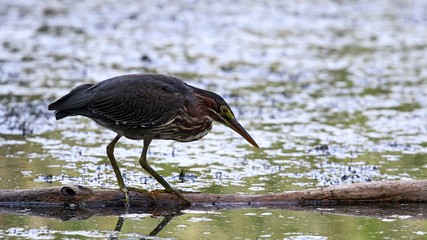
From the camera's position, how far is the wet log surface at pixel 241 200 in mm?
8547

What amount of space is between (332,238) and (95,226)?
6.03 ft

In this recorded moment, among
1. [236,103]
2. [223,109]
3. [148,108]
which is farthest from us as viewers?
[236,103]

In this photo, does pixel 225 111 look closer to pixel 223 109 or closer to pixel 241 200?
pixel 223 109

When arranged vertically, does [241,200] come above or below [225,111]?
below

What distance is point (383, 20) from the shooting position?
26500 millimetres

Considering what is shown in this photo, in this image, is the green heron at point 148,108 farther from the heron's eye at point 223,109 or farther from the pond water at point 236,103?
the pond water at point 236,103

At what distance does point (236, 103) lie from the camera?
14828mm

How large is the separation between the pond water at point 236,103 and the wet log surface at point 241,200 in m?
0.16

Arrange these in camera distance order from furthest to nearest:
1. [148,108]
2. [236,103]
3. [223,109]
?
1. [236,103]
2. [223,109]
3. [148,108]

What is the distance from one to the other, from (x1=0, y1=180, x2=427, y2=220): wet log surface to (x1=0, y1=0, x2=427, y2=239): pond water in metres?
0.16

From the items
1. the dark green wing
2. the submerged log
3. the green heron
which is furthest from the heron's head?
the submerged log

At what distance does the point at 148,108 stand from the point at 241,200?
1.11 metres

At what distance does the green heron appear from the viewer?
8.73 m

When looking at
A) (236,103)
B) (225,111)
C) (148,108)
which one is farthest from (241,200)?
(236,103)
